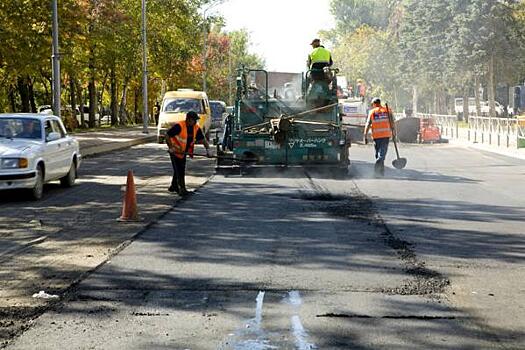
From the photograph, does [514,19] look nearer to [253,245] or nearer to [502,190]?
[502,190]

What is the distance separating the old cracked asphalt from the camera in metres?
6.33

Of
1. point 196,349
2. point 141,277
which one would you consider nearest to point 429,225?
point 141,277

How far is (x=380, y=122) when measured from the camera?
65.7 ft

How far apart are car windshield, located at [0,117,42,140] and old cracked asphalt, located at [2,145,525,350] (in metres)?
3.57

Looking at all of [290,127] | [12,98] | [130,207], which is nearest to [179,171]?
[130,207]

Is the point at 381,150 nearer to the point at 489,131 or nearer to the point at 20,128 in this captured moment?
the point at 20,128

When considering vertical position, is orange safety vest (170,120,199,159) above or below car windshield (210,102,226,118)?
below

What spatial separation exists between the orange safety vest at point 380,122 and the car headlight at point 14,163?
8.47m

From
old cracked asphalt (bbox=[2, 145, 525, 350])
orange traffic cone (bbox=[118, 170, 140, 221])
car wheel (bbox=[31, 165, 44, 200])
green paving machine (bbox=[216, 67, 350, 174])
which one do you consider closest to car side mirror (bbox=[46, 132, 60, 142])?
car wheel (bbox=[31, 165, 44, 200])

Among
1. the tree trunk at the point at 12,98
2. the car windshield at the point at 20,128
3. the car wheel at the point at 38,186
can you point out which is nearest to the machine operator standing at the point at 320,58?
the car windshield at the point at 20,128

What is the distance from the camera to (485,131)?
38.6m

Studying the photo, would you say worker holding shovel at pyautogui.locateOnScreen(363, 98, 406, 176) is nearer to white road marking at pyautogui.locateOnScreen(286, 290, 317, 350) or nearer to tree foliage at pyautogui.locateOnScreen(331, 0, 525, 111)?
white road marking at pyautogui.locateOnScreen(286, 290, 317, 350)

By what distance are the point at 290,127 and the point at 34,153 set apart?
6842 millimetres

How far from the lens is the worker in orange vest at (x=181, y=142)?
15.8 meters
